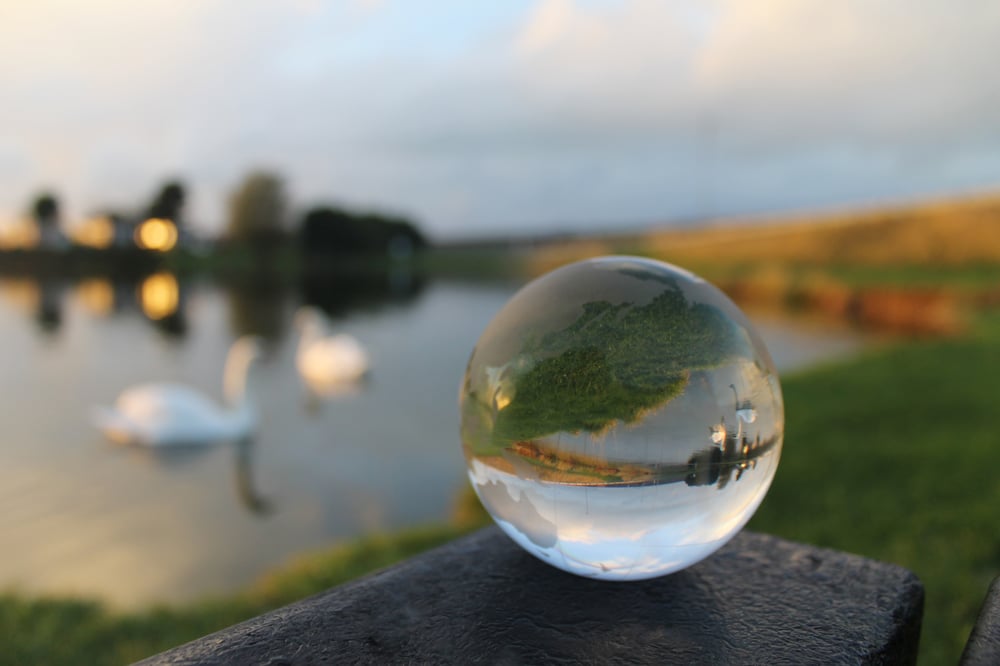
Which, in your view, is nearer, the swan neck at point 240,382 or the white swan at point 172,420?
the white swan at point 172,420

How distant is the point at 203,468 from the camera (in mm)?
10344

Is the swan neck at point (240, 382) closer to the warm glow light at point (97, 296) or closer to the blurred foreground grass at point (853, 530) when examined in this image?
the blurred foreground grass at point (853, 530)

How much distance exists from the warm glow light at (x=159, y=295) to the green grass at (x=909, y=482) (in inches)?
969

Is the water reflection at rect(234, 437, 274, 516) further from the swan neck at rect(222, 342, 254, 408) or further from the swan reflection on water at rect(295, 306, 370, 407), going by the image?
the swan reflection on water at rect(295, 306, 370, 407)

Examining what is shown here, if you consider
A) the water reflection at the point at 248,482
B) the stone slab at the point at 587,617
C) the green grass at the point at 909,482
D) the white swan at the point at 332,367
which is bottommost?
the water reflection at the point at 248,482

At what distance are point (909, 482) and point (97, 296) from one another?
129 ft

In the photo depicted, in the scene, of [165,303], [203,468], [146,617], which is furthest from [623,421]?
[165,303]

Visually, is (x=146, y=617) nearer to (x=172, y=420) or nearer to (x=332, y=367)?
(x=172, y=420)

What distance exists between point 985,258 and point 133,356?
39.0 meters

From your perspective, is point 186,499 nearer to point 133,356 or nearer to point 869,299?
point 133,356

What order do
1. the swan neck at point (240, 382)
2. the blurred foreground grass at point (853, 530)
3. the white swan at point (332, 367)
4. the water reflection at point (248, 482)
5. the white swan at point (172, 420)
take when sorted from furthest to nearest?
the white swan at point (332, 367), the swan neck at point (240, 382), the white swan at point (172, 420), the water reflection at point (248, 482), the blurred foreground grass at point (853, 530)

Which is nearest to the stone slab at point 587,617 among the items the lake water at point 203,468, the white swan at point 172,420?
the lake water at point 203,468

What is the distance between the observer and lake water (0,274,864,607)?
7.09 meters

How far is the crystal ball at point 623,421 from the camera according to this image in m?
1.69
